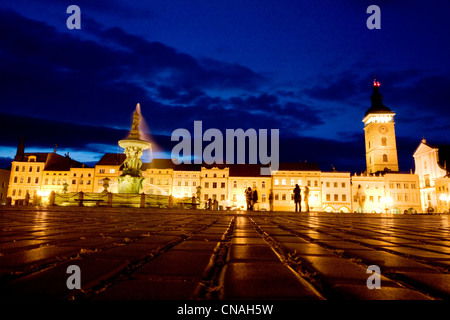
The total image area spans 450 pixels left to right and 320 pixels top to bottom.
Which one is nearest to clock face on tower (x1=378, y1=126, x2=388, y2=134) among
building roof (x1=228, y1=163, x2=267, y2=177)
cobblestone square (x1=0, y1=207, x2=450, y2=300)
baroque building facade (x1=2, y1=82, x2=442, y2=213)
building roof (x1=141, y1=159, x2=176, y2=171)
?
baroque building facade (x1=2, y1=82, x2=442, y2=213)

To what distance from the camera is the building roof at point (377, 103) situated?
75.9 m

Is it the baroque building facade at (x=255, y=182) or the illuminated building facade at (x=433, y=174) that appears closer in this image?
the illuminated building facade at (x=433, y=174)

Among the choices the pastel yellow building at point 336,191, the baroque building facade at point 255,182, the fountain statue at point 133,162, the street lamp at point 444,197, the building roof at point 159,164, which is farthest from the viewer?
the building roof at point 159,164

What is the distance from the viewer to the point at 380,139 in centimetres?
7269

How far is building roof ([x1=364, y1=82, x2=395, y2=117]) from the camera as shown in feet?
249

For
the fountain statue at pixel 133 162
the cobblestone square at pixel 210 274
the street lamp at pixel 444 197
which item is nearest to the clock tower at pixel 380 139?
the street lamp at pixel 444 197

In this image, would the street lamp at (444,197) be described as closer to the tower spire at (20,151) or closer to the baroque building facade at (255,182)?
the baroque building facade at (255,182)

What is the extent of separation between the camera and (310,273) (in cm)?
182

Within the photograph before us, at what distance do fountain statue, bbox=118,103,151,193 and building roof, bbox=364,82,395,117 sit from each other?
2698 inches

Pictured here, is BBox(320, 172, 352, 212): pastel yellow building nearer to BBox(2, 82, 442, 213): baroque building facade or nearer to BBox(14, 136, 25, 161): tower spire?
BBox(2, 82, 442, 213): baroque building facade

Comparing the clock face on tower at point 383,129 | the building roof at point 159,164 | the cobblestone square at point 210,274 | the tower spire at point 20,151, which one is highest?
the clock face on tower at point 383,129
